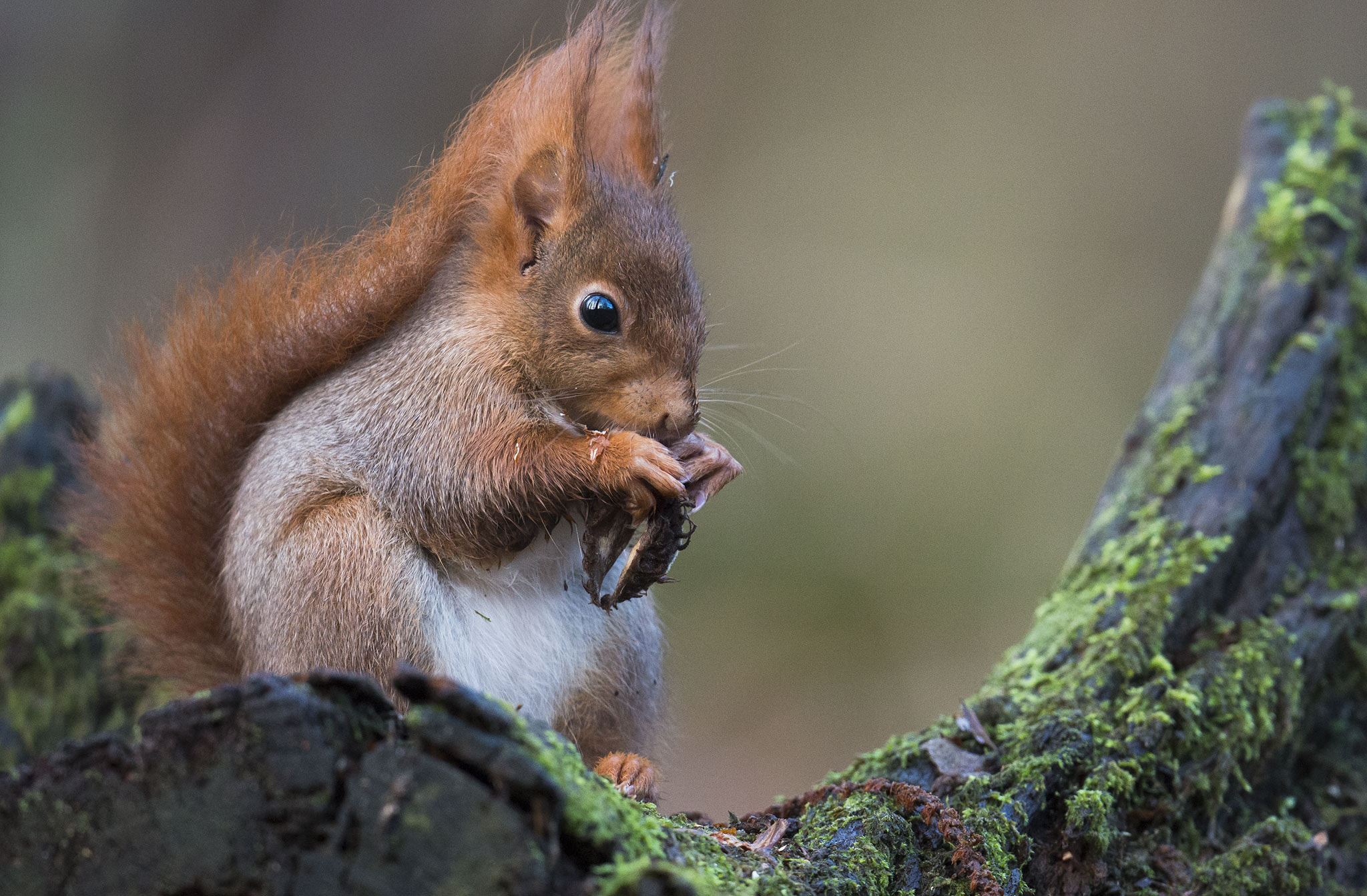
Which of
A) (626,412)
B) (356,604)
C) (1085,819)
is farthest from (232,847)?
(1085,819)

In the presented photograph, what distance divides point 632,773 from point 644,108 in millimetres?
1232

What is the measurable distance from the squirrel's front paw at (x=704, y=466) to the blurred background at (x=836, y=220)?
9.20 ft

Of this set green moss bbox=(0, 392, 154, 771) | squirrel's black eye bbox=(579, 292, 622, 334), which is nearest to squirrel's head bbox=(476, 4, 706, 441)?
squirrel's black eye bbox=(579, 292, 622, 334)

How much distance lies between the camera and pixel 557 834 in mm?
962

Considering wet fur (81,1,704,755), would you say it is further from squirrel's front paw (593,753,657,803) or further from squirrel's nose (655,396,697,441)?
squirrel's front paw (593,753,657,803)

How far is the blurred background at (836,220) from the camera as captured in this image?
509 cm

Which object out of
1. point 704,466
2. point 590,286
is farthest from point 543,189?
point 704,466

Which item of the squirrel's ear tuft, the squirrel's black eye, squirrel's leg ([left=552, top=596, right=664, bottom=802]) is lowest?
squirrel's leg ([left=552, top=596, right=664, bottom=802])

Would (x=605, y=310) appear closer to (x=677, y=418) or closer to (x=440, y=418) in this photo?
(x=677, y=418)

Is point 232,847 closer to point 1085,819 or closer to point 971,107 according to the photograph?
point 1085,819

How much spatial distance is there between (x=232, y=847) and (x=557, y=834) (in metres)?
0.28

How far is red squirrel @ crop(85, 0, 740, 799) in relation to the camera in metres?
1.74

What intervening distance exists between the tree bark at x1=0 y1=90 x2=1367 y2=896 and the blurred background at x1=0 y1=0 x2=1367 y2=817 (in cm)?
244

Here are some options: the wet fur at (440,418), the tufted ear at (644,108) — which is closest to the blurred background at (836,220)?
the tufted ear at (644,108)
